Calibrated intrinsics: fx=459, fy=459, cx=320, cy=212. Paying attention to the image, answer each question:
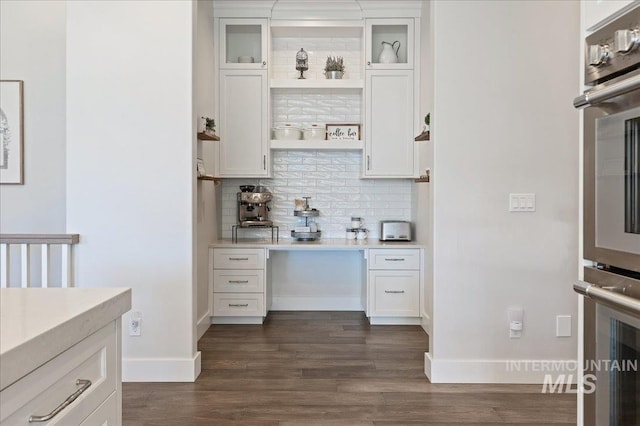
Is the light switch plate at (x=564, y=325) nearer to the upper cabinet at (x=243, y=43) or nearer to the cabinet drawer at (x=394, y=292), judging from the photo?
the cabinet drawer at (x=394, y=292)

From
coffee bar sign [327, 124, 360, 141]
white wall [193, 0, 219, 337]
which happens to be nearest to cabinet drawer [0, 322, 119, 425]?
white wall [193, 0, 219, 337]

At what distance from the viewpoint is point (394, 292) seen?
14.1ft

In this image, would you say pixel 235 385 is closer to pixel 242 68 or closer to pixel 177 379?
pixel 177 379

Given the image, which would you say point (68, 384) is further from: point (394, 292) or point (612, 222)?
point (394, 292)

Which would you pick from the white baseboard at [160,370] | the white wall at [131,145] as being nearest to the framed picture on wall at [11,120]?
the white wall at [131,145]

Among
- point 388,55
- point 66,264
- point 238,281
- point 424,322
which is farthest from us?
point 388,55

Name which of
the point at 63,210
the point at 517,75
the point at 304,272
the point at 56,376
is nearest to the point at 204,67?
the point at 63,210

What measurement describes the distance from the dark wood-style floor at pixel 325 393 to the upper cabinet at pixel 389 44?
8.67 feet

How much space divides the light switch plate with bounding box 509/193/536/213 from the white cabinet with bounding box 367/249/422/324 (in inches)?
56.1

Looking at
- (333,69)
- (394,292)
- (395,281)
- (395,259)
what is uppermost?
(333,69)

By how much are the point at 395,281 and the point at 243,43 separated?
2.86 m

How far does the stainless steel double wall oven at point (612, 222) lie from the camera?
1.26m

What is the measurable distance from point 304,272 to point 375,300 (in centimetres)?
95

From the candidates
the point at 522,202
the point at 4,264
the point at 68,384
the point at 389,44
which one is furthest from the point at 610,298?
the point at 389,44
